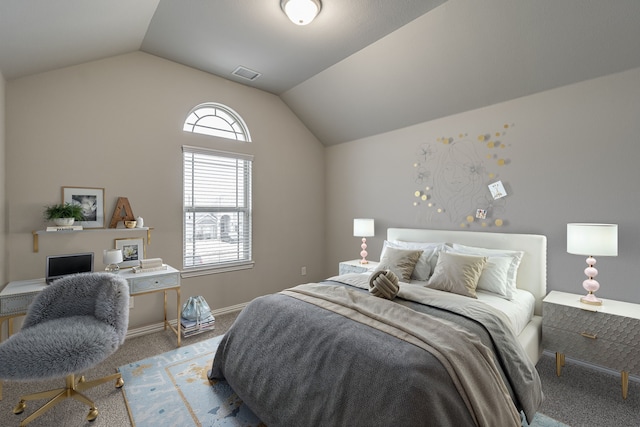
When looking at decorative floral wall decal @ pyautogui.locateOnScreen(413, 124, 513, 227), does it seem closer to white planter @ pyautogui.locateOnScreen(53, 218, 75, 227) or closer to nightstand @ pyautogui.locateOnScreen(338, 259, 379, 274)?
nightstand @ pyautogui.locateOnScreen(338, 259, 379, 274)

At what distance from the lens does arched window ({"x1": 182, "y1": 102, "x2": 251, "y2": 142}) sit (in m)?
3.58

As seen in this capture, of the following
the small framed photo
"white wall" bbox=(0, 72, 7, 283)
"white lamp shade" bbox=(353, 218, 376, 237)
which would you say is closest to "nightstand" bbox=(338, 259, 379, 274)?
"white lamp shade" bbox=(353, 218, 376, 237)

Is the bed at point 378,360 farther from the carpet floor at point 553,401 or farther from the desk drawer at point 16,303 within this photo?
the desk drawer at point 16,303

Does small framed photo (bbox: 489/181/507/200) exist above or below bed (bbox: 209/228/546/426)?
above

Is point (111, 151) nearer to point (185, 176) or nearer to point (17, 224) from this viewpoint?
point (185, 176)

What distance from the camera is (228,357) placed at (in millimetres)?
2184

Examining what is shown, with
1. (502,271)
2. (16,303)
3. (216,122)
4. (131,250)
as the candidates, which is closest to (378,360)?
(502,271)

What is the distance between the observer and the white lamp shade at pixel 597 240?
2.19 m

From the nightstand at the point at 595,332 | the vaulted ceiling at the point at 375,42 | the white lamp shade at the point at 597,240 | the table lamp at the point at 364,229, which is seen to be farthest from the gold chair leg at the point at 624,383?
the table lamp at the point at 364,229

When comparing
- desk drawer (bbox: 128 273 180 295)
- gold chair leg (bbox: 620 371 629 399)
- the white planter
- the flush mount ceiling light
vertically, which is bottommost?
gold chair leg (bbox: 620 371 629 399)

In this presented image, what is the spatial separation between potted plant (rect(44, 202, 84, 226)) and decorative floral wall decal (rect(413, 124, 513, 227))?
3.56 m

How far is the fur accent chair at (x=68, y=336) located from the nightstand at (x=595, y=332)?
3258 millimetres

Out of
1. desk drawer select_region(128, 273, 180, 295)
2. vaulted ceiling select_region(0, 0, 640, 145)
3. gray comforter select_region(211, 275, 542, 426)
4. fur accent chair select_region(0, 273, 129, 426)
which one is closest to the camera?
gray comforter select_region(211, 275, 542, 426)

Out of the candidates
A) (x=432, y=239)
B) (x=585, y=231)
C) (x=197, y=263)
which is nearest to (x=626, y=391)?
(x=585, y=231)
